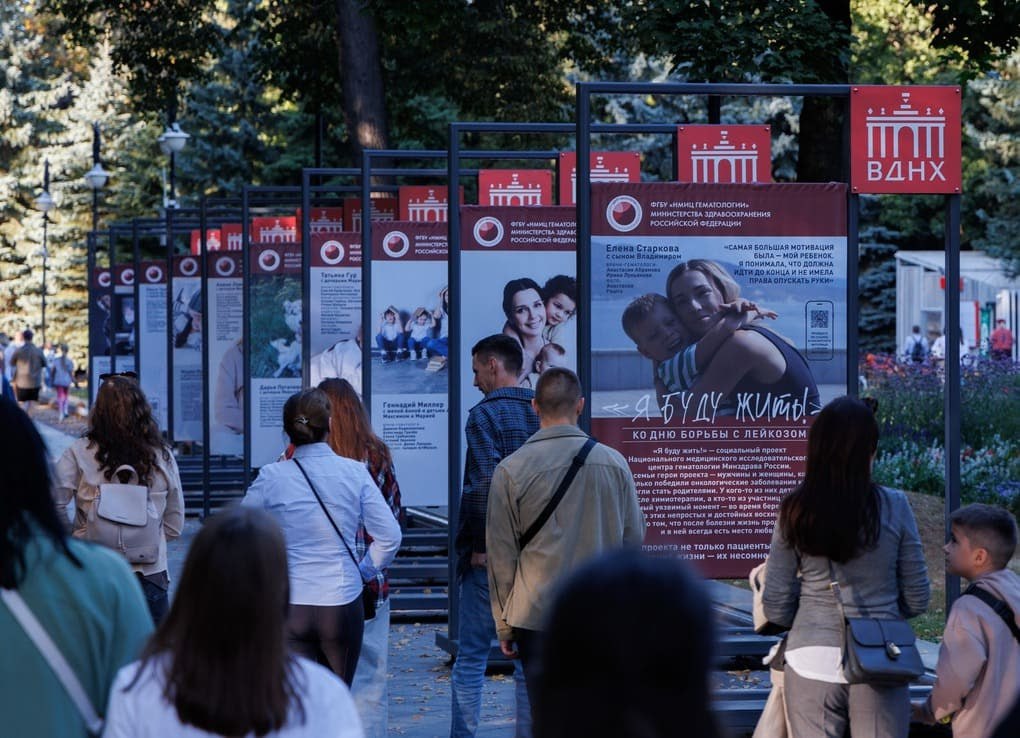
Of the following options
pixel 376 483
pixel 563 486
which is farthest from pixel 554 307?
pixel 563 486

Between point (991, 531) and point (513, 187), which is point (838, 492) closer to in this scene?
point (991, 531)

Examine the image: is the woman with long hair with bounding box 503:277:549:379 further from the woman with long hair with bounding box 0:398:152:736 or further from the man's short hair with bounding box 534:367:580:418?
the woman with long hair with bounding box 0:398:152:736

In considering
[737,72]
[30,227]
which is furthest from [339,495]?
[30,227]

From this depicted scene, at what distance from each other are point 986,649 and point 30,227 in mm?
65879

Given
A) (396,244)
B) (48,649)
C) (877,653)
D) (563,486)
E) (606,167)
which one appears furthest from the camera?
(396,244)

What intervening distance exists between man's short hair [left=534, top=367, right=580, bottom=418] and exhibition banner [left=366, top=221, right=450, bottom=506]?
6.41 m

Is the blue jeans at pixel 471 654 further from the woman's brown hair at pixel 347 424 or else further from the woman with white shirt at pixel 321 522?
the woman with white shirt at pixel 321 522

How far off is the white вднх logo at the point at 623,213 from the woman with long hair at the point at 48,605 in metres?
4.66

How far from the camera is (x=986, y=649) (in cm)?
487

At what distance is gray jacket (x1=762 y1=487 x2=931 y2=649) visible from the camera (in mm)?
5301

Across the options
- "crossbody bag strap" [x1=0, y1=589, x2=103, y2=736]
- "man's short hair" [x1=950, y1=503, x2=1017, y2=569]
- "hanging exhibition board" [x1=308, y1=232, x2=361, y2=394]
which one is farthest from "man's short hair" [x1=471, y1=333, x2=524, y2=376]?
"hanging exhibition board" [x1=308, y1=232, x2=361, y2=394]

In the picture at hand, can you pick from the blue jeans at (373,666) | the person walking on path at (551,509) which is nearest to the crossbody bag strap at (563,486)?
the person walking on path at (551,509)

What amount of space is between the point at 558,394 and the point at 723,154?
9.68 ft

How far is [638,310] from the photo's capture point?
782cm
